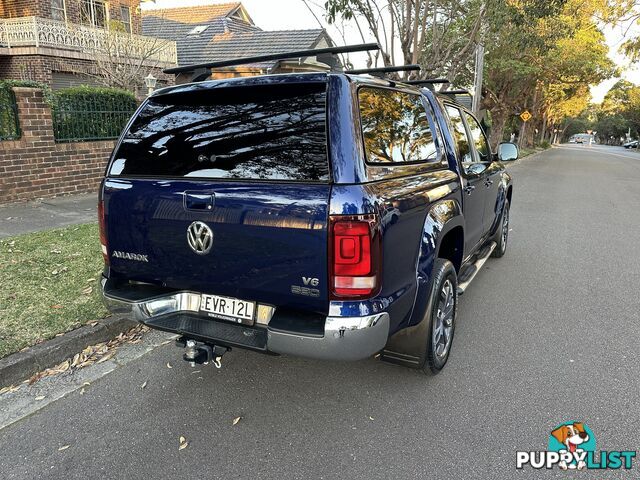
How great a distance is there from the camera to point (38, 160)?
29.6ft

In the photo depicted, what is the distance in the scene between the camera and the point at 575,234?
8.24 m

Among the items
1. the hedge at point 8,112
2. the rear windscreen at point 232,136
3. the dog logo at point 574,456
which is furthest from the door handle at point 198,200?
the hedge at point 8,112

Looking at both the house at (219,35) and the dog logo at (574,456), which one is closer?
the dog logo at (574,456)

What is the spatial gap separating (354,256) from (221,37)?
2597 cm

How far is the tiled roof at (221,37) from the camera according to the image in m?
23.4

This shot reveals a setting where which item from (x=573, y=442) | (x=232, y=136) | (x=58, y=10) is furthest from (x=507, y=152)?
(x=58, y=10)

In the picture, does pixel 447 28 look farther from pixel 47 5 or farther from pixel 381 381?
pixel 47 5

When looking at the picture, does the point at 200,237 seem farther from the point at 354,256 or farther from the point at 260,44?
the point at 260,44

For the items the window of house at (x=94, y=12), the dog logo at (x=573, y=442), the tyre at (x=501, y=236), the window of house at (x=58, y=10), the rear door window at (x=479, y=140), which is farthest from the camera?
the window of house at (x=94, y=12)

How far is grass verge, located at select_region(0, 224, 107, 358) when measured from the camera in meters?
3.87

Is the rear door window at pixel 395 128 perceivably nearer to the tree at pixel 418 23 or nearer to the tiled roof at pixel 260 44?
the tree at pixel 418 23

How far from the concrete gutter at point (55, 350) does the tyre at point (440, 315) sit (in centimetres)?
248

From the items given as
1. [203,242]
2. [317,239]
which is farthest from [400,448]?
[203,242]

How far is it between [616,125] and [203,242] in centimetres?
11553
